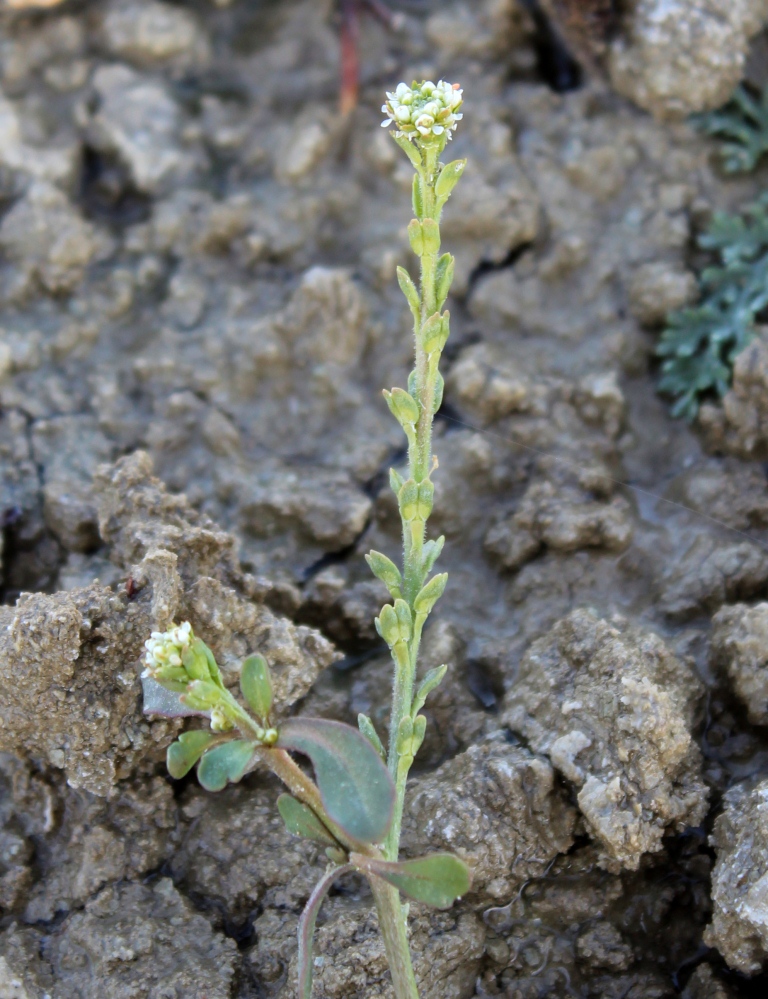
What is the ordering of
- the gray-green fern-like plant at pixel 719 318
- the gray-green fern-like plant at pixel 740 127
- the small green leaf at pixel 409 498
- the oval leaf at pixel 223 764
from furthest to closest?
1. the gray-green fern-like plant at pixel 740 127
2. the gray-green fern-like plant at pixel 719 318
3. the small green leaf at pixel 409 498
4. the oval leaf at pixel 223 764

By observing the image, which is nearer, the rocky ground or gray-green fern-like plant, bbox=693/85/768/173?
the rocky ground

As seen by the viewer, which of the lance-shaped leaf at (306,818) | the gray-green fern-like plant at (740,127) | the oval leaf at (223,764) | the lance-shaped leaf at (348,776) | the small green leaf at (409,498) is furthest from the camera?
the gray-green fern-like plant at (740,127)

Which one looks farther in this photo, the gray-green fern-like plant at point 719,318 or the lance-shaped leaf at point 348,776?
the gray-green fern-like plant at point 719,318

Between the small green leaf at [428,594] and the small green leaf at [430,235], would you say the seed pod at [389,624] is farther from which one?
the small green leaf at [430,235]

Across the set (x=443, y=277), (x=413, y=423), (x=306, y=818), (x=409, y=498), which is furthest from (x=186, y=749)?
(x=443, y=277)

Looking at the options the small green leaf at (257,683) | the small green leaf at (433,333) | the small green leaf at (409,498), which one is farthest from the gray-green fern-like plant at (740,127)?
the small green leaf at (257,683)

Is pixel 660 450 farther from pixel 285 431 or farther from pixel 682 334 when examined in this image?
pixel 285 431

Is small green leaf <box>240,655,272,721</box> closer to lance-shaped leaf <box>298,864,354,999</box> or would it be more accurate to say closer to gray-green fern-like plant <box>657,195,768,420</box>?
lance-shaped leaf <box>298,864,354,999</box>

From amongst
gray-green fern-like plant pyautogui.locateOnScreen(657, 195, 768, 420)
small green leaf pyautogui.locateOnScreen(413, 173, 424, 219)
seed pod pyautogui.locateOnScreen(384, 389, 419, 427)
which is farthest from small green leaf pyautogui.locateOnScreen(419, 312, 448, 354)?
gray-green fern-like plant pyautogui.locateOnScreen(657, 195, 768, 420)
